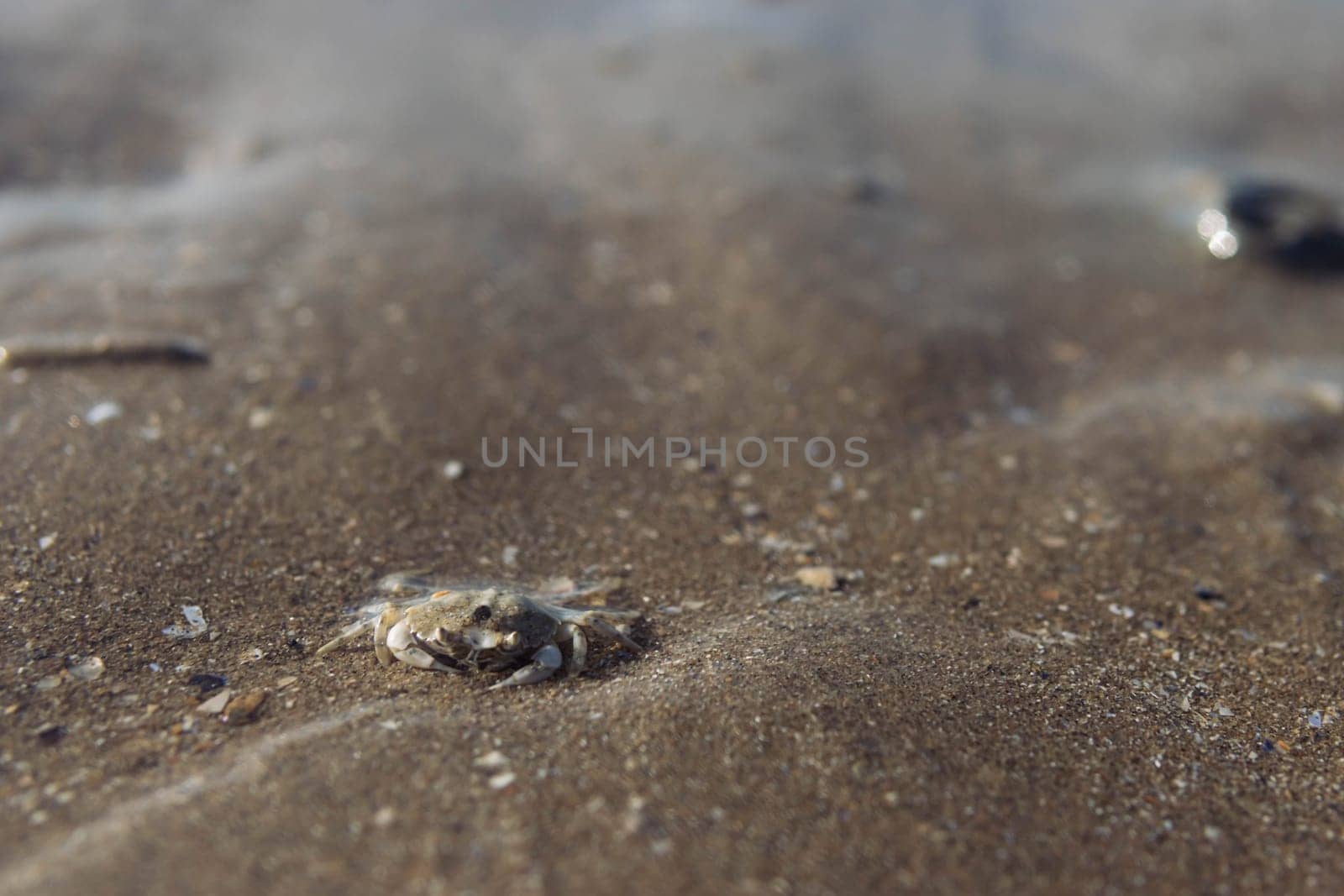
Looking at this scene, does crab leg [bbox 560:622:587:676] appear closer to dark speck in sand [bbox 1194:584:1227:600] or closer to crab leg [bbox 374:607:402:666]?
crab leg [bbox 374:607:402:666]

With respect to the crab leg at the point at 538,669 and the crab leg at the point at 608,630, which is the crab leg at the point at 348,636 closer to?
the crab leg at the point at 538,669

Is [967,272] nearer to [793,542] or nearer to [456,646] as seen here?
[793,542]

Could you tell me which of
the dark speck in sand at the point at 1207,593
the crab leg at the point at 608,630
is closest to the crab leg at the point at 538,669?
the crab leg at the point at 608,630

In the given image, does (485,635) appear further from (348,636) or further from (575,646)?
(348,636)

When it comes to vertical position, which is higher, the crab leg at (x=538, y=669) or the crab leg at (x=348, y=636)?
the crab leg at (x=348, y=636)

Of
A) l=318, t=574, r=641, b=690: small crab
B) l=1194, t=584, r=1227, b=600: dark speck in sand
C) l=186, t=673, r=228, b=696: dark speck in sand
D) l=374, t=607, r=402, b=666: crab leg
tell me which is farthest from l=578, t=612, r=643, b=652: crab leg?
l=1194, t=584, r=1227, b=600: dark speck in sand

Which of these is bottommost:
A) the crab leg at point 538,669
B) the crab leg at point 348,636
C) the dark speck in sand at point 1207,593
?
the dark speck in sand at point 1207,593

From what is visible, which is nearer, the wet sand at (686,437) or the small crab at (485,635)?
the wet sand at (686,437)
